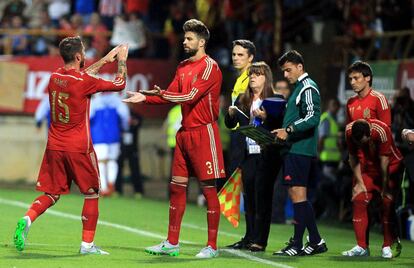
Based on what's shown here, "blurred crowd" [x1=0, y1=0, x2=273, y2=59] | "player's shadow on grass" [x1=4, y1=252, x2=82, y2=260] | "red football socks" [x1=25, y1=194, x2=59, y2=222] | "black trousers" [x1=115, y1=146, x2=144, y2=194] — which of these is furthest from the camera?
"blurred crowd" [x1=0, y1=0, x2=273, y2=59]

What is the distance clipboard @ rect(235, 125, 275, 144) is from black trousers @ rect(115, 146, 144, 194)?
11338mm

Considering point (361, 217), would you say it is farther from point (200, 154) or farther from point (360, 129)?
point (200, 154)

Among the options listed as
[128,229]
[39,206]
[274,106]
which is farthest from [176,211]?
[128,229]

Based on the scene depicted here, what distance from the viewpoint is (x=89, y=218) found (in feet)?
42.1

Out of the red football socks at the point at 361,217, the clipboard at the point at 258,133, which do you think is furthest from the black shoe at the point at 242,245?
the clipboard at the point at 258,133

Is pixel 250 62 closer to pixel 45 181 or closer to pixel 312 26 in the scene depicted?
pixel 45 181

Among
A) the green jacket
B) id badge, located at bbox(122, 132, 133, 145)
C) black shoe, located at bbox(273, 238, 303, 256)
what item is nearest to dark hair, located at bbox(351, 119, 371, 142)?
the green jacket

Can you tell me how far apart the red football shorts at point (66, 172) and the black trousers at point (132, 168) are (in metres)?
11.5

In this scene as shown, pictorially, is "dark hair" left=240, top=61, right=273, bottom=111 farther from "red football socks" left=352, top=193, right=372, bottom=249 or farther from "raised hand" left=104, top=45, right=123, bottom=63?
"raised hand" left=104, top=45, right=123, bottom=63

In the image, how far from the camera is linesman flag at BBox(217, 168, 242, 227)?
46.9 feet

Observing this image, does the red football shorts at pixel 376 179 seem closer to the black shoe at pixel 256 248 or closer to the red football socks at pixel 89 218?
the black shoe at pixel 256 248

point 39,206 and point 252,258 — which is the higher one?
point 39,206

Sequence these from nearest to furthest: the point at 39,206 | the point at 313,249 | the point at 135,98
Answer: the point at 135,98 → the point at 39,206 → the point at 313,249

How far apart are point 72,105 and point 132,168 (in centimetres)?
1205
